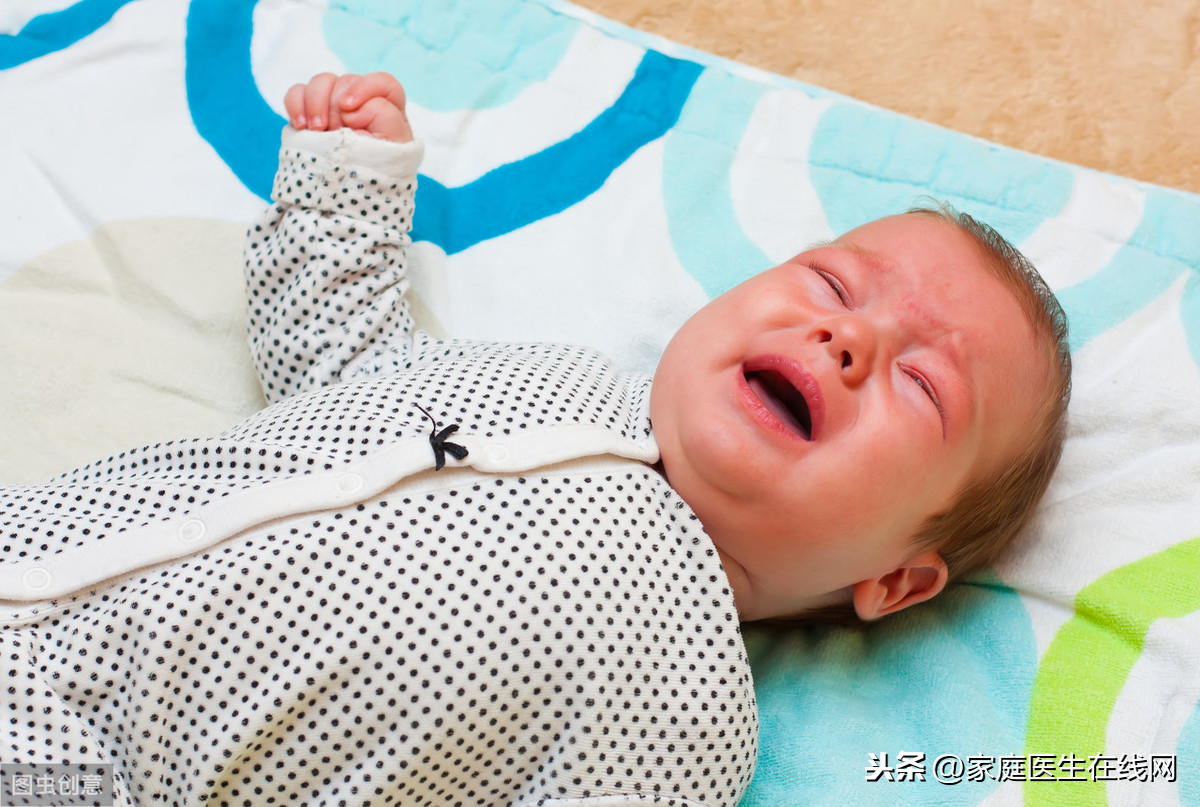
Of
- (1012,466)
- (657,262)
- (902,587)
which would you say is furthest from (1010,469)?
(657,262)

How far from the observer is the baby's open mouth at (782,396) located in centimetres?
108

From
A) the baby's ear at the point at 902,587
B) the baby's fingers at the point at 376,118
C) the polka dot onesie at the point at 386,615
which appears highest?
the baby's fingers at the point at 376,118

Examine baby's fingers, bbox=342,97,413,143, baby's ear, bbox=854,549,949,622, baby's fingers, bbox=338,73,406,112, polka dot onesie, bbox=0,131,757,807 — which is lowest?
baby's ear, bbox=854,549,949,622

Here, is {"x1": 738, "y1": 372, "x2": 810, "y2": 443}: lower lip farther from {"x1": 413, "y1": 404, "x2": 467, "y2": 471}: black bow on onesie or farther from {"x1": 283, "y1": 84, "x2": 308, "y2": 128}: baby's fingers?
{"x1": 283, "y1": 84, "x2": 308, "y2": 128}: baby's fingers

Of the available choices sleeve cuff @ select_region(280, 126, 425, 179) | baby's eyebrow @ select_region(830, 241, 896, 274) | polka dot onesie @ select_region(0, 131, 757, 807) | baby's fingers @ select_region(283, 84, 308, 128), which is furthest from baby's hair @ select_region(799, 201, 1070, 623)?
baby's fingers @ select_region(283, 84, 308, 128)

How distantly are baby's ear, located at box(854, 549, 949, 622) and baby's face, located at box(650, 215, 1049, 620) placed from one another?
2 centimetres

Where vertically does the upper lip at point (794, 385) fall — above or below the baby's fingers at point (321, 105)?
below

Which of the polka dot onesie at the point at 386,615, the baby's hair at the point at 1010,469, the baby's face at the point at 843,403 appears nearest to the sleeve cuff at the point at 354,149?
the polka dot onesie at the point at 386,615

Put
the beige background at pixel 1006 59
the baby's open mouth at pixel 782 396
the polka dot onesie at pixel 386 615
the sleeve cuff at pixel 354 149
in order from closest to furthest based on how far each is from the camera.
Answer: the polka dot onesie at pixel 386 615, the baby's open mouth at pixel 782 396, the sleeve cuff at pixel 354 149, the beige background at pixel 1006 59

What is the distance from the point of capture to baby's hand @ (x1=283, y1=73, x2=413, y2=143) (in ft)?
4.08

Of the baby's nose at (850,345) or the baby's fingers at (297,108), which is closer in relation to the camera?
the baby's nose at (850,345)

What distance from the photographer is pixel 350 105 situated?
1.24 metres

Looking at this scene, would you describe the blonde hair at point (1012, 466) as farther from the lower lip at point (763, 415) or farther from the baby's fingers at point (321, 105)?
the baby's fingers at point (321, 105)

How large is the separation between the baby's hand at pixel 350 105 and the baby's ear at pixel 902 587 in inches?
30.5
